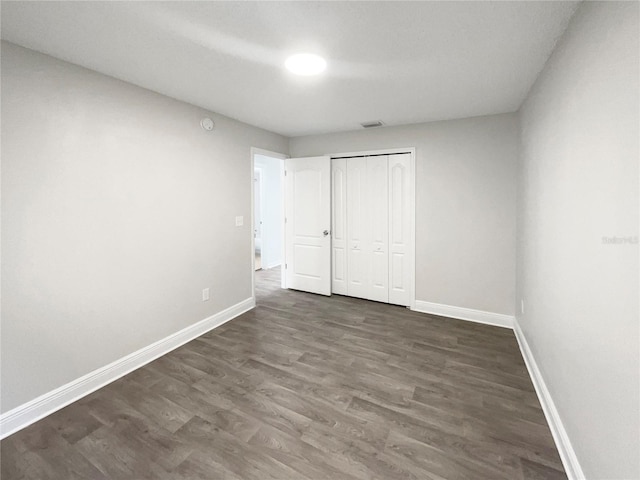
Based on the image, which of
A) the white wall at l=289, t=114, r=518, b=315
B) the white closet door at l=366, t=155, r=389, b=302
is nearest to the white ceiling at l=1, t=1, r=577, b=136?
the white wall at l=289, t=114, r=518, b=315

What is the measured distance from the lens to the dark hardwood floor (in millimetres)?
1568

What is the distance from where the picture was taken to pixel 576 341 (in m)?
1.47

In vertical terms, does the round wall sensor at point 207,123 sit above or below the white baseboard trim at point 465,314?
above

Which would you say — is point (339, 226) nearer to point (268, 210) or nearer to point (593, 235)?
point (268, 210)

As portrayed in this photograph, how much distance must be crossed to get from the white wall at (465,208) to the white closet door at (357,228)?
479 mm

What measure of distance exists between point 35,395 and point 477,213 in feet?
13.6

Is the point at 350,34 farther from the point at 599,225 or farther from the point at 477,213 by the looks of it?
the point at 477,213

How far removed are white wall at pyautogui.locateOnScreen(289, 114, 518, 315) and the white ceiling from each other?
58 cm

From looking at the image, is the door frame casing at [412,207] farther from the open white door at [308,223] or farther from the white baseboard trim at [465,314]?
the open white door at [308,223]

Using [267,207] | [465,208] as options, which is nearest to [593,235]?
[465,208]

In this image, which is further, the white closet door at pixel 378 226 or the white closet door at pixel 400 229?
the white closet door at pixel 378 226

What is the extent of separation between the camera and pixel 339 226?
4.39m

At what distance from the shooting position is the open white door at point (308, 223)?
14.3ft

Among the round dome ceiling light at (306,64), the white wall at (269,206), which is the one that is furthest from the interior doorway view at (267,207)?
the round dome ceiling light at (306,64)
